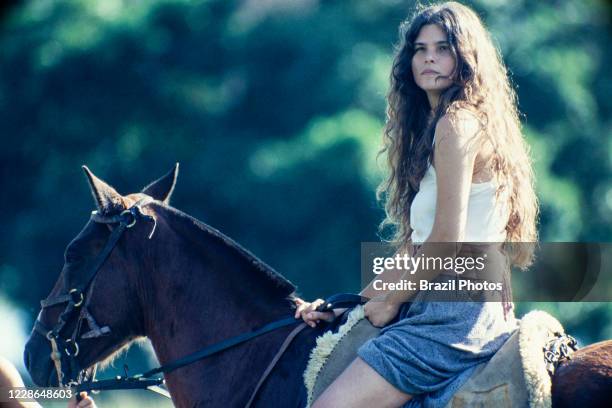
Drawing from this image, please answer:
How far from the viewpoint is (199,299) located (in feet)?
16.0

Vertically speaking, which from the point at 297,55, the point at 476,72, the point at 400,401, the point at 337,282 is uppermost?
the point at 297,55

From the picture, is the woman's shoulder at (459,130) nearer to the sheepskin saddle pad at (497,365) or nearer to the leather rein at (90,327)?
the sheepskin saddle pad at (497,365)

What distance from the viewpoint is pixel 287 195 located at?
16.8 metres

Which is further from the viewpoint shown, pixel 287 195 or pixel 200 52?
pixel 200 52

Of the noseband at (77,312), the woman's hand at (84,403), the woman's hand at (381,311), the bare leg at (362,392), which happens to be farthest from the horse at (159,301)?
the bare leg at (362,392)

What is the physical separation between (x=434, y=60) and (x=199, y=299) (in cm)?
157

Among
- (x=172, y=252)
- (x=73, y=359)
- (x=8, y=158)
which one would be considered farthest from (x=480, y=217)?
(x=8, y=158)

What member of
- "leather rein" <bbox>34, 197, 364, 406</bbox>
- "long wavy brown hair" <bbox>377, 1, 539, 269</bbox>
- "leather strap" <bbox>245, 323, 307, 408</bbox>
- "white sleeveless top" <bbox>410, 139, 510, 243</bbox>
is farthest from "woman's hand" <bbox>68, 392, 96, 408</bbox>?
"white sleeveless top" <bbox>410, 139, 510, 243</bbox>

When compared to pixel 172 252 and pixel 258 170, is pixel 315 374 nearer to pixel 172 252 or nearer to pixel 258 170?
pixel 172 252

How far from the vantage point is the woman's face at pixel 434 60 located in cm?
455

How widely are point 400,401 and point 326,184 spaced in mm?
12217

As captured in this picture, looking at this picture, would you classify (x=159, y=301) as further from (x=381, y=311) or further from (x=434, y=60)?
(x=434, y=60)

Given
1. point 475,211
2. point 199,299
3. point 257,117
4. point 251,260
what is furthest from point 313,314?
point 257,117

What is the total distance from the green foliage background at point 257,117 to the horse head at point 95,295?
10664 mm
